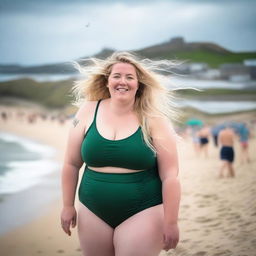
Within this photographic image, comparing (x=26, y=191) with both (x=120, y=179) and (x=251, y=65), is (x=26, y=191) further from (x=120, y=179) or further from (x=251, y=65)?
(x=251, y=65)

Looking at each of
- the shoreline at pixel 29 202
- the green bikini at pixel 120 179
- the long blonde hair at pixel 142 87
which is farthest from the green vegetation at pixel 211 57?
the green bikini at pixel 120 179

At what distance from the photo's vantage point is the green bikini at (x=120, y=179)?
2062 millimetres

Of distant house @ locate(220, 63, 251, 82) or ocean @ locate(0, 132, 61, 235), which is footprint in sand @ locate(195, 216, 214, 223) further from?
distant house @ locate(220, 63, 251, 82)

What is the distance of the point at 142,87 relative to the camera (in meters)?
2.30

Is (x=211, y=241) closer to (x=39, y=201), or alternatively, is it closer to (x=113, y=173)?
(x=113, y=173)

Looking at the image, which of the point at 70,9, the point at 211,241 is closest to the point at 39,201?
the point at 211,241

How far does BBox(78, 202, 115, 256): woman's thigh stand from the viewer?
7.04ft

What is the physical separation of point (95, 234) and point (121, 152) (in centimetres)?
43

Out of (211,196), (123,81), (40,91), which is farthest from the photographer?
(40,91)

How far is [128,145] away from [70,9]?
36.6 meters

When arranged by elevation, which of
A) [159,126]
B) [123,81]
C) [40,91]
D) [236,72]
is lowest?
[159,126]

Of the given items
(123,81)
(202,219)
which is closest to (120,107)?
(123,81)

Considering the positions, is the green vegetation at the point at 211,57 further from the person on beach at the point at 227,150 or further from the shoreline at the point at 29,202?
the person on beach at the point at 227,150

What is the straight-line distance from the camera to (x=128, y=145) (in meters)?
2.06
